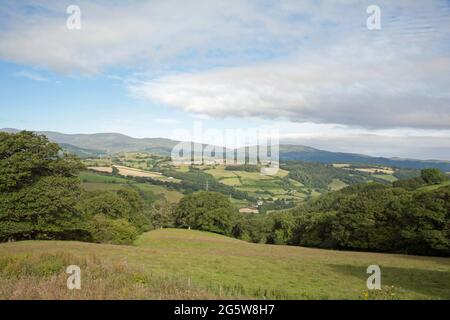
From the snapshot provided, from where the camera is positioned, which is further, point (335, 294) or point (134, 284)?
point (335, 294)

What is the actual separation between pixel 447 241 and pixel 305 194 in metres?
128

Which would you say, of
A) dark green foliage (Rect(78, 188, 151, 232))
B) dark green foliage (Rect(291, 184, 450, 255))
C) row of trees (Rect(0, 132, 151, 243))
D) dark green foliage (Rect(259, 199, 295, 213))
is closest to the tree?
row of trees (Rect(0, 132, 151, 243))

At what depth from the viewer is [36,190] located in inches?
1448

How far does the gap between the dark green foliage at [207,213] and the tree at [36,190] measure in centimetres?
4173

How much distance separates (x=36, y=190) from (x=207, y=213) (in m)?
48.2

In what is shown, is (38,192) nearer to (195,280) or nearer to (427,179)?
(195,280)

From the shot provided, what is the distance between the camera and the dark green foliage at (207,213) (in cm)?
8131

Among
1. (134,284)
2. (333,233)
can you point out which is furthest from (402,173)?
(134,284)

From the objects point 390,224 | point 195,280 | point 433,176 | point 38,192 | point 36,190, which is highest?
point 36,190

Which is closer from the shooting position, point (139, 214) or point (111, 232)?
point (111, 232)

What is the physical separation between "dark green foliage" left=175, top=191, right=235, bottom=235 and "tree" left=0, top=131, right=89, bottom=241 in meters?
41.7

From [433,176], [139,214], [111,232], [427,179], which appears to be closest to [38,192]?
[111,232]
